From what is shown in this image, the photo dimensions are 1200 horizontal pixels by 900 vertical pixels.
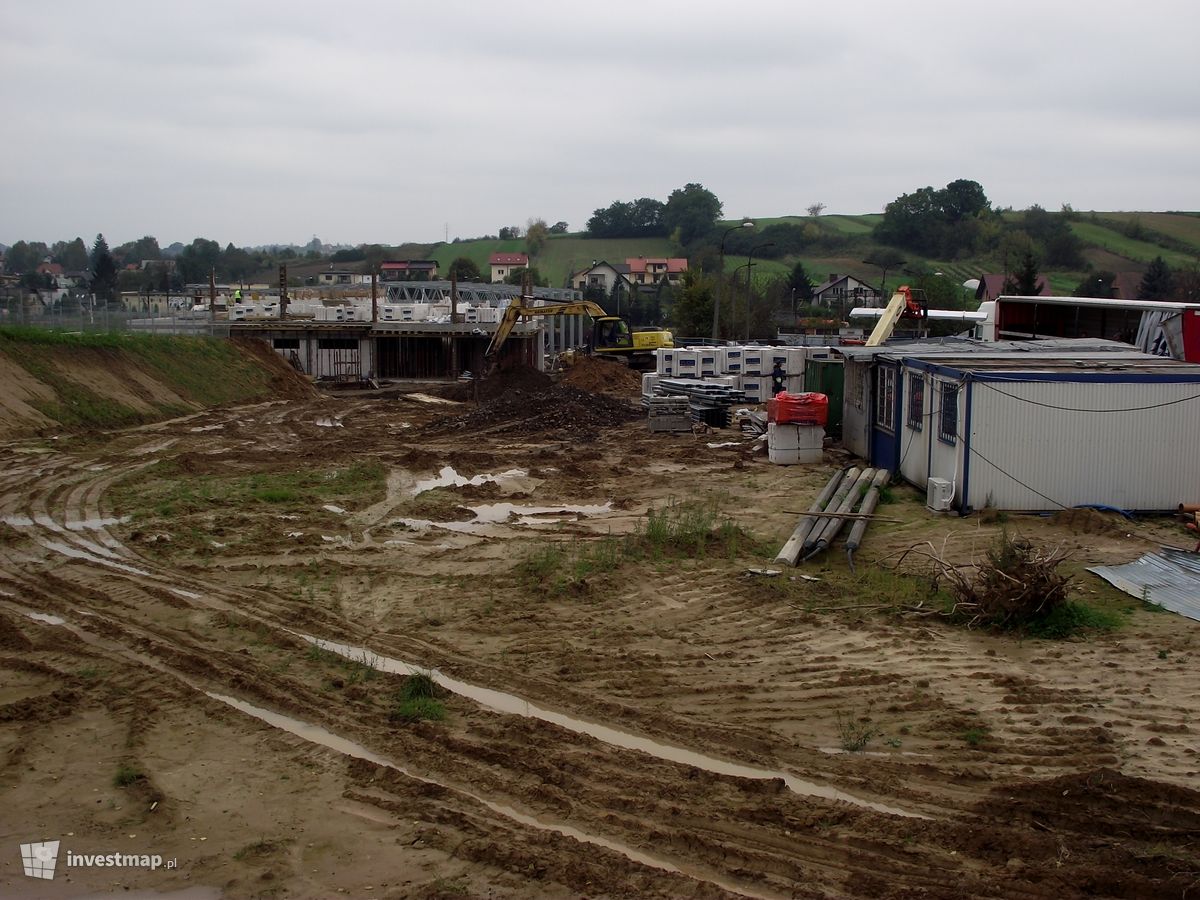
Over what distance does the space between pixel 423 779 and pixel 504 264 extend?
12916 centimetres

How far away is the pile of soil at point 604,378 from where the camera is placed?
142 feet

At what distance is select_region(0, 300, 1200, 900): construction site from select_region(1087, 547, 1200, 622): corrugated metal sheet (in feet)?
0.98

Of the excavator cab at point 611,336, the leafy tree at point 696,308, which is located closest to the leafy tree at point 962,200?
the leafy tree at point 696,308

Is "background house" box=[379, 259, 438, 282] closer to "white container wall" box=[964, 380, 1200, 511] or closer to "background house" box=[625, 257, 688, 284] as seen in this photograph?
"background house" box=[625, 257, 688, 284]

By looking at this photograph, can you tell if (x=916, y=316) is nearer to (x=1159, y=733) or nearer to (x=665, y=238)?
(x=1159, y=733)

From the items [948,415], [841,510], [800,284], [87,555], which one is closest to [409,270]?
[800,284]

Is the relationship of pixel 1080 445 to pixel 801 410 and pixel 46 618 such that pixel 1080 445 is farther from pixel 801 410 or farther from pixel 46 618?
pixel 46 618

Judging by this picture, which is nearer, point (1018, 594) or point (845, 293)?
point (1018, 594)

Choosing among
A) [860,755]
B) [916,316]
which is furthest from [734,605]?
[916,316]

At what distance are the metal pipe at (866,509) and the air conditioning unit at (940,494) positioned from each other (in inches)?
32.7

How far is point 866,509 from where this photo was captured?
51.6 ft

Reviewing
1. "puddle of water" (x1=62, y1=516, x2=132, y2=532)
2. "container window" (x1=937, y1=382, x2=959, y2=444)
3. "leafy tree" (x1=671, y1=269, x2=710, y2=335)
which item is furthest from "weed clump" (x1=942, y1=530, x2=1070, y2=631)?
"leafy tree" (x1=671, y1=269, x2=710, y2=335)

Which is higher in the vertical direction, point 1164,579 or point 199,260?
point 199,260

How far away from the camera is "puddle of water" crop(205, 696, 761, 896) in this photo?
6.19m
